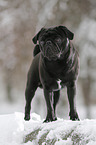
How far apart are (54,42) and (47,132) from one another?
0.97m

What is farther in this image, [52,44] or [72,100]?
[72,100]

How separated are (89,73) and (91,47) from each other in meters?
2.08

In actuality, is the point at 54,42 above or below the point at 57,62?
→ above

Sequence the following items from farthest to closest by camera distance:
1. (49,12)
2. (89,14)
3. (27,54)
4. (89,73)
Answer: (27,54) < (89,73) < (89,14) < (49,12)

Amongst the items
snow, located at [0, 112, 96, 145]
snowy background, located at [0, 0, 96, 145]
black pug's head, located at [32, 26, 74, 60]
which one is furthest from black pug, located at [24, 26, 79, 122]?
snowy background, located at [0, 0, 96, 145]

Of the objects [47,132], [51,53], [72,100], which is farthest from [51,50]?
[47,132]

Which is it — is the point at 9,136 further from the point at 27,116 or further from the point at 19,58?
the point at 19,58

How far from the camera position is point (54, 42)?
288 cm

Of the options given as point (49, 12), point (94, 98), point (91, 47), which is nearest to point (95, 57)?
point (91, 47)

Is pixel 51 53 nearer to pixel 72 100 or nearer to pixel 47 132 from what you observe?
pixel 72 100

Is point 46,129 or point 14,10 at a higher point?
point 14,10

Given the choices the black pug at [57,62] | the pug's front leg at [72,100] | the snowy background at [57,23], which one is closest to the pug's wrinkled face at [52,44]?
the black pug at [57,62]

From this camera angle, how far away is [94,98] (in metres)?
18.7

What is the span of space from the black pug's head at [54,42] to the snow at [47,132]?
75 cm
